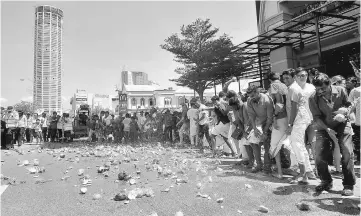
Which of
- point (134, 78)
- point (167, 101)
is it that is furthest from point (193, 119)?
point (134, 78)

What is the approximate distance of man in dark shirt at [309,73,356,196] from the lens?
360 cm

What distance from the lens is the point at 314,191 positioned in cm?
386

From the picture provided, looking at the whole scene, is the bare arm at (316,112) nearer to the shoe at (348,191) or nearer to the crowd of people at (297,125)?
the crowd of people at (297,125)

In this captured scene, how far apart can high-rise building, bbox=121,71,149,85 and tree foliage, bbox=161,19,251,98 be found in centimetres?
10573

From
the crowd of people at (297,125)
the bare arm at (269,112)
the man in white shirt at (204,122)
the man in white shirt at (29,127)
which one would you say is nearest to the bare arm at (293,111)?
the crowd of people at (297,125)

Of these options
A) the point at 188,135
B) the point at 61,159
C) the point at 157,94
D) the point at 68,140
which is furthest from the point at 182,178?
the point at 157,94

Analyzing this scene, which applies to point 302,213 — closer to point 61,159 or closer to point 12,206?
point 12,206

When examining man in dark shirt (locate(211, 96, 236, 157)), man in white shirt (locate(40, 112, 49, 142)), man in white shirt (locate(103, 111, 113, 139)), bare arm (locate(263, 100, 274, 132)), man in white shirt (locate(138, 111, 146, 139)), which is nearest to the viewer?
bare arm (locate(263, 100, 274, 132))

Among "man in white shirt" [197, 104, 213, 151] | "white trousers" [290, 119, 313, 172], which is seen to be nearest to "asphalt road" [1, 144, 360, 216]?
"white trousers" [290, 119, 313, 172]

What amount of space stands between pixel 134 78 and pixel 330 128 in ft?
453

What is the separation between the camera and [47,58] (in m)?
106

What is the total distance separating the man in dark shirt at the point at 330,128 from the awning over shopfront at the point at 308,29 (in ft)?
20.6

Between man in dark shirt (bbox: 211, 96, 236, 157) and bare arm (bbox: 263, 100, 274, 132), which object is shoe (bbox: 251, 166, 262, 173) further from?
man in dark shirt (bbox: 211, 96, 236, 157)

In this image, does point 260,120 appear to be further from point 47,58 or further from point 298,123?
point 47,58
